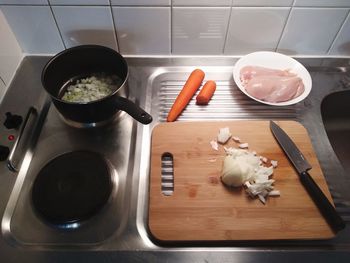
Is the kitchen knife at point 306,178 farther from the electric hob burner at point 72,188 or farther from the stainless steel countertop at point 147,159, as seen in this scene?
the electric hob burner at point 72,188

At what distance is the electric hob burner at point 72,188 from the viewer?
0.59 meters

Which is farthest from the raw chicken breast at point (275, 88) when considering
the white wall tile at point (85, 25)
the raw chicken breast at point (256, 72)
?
the white wall tile at point (85, 25)

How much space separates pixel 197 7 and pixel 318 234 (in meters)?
0.62

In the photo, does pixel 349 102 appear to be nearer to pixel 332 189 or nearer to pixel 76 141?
pixel 332 189

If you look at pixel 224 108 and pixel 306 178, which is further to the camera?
pixel 224 108

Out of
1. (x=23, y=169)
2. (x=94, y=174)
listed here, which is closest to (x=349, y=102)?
(x=94, y=174)

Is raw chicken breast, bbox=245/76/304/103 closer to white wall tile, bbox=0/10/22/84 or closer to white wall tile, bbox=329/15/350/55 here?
white wall tile, bbox=329/15/350/55

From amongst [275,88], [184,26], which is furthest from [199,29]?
[275,88]

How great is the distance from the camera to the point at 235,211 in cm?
59

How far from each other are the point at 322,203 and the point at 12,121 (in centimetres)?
76

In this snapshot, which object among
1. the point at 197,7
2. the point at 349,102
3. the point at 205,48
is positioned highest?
the point at 197,7

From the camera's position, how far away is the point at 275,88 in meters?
0.78

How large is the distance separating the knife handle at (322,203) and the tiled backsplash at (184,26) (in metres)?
0.44

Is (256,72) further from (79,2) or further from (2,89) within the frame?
(2,89)
